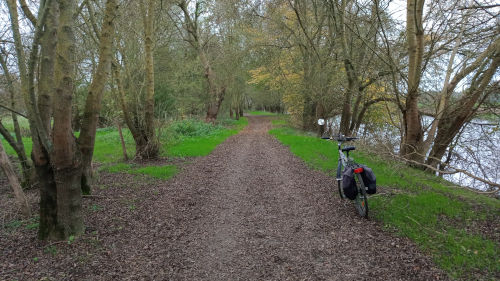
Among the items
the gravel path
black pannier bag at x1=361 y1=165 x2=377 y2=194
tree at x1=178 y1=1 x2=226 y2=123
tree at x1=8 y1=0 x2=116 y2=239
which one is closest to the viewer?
the gravel path

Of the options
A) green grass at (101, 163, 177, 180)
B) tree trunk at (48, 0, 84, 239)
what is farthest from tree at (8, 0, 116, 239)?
green grass at (101, 163, 177, 180)

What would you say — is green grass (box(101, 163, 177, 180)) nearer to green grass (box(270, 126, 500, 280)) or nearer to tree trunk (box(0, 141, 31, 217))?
tree trunk (box(0, 141, 31, 217))

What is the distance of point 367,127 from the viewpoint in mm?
18516

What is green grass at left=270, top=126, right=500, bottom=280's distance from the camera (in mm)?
3668

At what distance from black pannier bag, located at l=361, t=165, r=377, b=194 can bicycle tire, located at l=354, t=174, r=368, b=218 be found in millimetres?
82

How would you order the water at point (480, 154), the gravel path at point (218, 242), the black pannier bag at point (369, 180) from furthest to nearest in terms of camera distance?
1. the water at point (480, 154)
2. the black pannier bag at point (369, 180)
3. the gravel path at point (218, 242)

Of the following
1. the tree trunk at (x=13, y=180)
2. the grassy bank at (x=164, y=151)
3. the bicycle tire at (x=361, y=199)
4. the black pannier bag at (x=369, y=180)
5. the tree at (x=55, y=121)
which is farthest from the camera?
the grassy bank at (x=164, y=151)

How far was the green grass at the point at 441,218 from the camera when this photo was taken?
3668 mm

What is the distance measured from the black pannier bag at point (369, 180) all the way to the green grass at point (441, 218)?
0.64 metres

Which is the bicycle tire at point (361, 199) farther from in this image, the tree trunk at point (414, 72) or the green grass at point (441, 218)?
the tree trunk at point (414, 72)

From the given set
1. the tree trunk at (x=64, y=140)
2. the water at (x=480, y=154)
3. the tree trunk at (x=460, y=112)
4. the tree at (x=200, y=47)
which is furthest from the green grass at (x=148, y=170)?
the tree at (x=200, y=47)

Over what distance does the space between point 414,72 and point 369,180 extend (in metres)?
5.19

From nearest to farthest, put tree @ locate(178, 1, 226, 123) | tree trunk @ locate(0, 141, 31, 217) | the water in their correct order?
tree trunk @ locate(0, 141, 31, 217) < the water < tree @ locate(178, 1, 226, 123)

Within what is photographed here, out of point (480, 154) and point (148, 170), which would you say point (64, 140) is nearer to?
point (148, 170)
